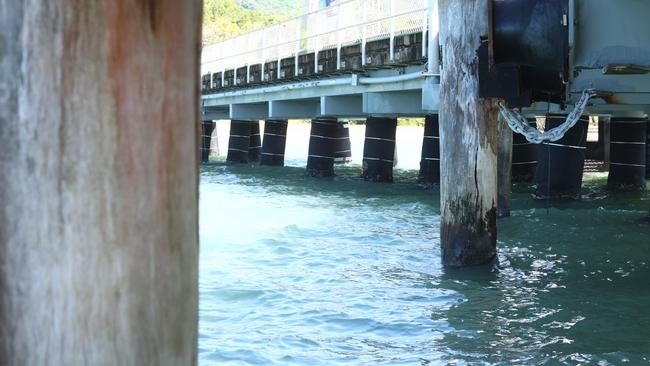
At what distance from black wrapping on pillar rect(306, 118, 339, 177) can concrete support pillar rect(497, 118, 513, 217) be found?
11470 millimetres

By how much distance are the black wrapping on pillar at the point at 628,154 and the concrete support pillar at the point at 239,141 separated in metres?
16.8

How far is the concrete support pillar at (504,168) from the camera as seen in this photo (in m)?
14.4

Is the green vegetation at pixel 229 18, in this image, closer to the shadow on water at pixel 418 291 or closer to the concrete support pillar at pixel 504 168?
the concrete support pillar at pixel 504 168

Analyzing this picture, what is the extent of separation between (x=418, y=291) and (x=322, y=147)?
1752cm

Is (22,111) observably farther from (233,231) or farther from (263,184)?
(263,184)

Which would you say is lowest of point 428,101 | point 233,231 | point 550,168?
point 233,231

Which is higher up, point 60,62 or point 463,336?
point 60,62

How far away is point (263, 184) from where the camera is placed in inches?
959

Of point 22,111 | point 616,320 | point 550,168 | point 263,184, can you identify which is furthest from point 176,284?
point 263,184

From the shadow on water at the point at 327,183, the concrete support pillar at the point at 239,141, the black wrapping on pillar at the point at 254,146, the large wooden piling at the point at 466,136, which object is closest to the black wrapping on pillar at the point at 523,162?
the shadow on water at the point at 327,183

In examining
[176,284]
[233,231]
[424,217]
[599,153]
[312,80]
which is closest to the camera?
[176,284]

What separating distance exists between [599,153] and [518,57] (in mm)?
23646

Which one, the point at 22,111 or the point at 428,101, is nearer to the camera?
the point at 22,111

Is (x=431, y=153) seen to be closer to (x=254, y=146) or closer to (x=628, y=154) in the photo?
(x=628, y=154)
